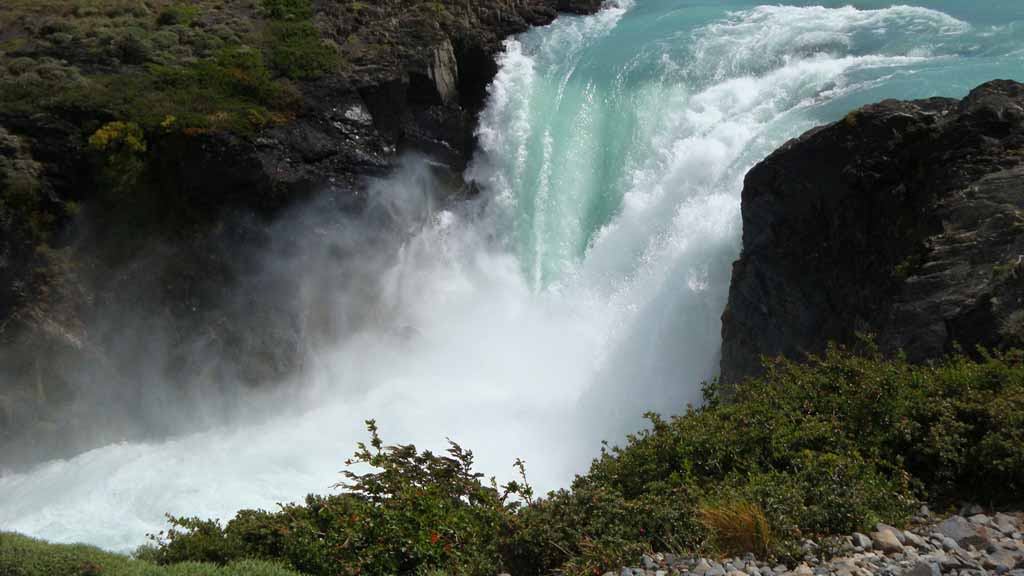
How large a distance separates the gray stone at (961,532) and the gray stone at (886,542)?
397 mm

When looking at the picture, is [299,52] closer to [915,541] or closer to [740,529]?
[740,529]

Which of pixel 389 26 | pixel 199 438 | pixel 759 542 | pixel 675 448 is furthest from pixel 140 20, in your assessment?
pixel 759 542

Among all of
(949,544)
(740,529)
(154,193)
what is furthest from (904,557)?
(154,193)

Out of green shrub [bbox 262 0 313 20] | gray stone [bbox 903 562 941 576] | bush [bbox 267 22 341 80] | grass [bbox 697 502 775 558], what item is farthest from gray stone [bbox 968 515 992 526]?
green shrub [bbox 262 0 313 20]

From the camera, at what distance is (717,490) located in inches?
311

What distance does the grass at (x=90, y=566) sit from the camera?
796 cm

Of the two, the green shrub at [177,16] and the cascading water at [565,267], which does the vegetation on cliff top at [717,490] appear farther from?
the green shrub at [177,16]

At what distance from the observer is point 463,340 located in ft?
69.6

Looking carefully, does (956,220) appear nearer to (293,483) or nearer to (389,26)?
(293,483)

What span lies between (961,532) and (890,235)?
7516 mm

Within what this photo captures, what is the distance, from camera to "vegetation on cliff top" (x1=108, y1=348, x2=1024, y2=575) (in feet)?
23.7

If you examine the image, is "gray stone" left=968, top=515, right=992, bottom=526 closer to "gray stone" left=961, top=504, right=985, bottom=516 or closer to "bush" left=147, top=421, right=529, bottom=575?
"gray stone" left=961, top=504, right=985, bottom=516

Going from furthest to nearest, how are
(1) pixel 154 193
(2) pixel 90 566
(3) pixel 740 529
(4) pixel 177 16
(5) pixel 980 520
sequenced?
1. (4) pixel 177 16
2. (1) pixel 154 193
3. (2) pixel 90 566
4. (5) pixel 980 520
5. (3) pixel 740 529

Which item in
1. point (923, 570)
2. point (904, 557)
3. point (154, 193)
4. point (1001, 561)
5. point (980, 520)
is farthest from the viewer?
point (154, 193)
